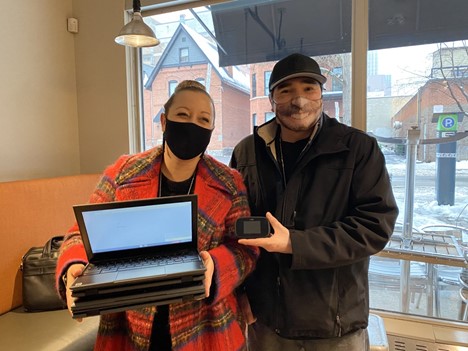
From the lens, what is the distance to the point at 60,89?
2.58 m

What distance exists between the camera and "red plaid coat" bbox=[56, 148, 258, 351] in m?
0.94

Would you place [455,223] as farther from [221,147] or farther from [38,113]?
[38,113]

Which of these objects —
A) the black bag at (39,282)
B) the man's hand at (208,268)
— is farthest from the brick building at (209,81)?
the man's hand at (208,268)

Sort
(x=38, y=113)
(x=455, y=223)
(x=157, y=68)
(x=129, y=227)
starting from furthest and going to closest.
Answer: (x=157, y=68), (x=38, y=113), (x=455, y=223), (x=129, y=227)

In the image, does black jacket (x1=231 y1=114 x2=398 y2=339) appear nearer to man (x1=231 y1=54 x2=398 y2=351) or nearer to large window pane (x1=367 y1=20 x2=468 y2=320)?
man (x1=231 y1=54 x2=398 y2=351)

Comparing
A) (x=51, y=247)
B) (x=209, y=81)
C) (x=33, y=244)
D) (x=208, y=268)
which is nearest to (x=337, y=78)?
(x=209, y=81)

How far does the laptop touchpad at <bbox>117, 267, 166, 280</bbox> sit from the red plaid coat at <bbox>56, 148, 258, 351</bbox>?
0.53 feet

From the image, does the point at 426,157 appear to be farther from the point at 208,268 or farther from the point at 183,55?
the point at 183,55

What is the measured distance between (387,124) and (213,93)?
1.15 m

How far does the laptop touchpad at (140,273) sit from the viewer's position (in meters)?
0.81

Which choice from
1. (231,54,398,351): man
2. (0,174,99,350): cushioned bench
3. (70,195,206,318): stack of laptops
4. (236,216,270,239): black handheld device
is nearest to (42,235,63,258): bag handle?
(0,174,99,350): cushioned bench

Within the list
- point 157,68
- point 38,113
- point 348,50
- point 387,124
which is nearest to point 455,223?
point 387,124

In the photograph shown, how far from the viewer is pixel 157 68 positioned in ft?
8.61

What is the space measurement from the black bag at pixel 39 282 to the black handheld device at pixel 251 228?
4.45 ft
